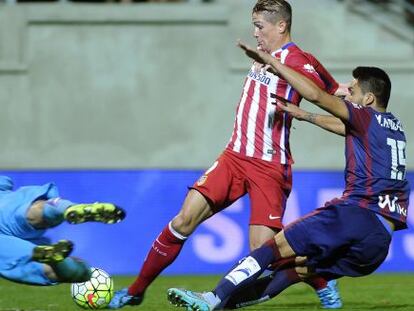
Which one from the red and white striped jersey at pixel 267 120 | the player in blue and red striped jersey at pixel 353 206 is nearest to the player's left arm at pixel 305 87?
the player in blue and red striped jersey at pixel 353 206

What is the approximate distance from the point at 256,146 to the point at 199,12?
28.1ft

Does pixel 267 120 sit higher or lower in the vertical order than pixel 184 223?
higher

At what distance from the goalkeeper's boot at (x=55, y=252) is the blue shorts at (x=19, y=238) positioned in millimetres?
164

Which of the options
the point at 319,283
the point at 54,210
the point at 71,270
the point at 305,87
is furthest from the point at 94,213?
the point at 319,283

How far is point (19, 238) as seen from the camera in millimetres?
7578

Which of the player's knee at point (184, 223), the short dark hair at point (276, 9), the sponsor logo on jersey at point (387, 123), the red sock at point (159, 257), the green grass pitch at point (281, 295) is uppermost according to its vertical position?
the short dark hair at point (276, 9)

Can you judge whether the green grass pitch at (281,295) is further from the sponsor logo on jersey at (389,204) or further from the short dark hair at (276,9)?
the short dark hair at (276,9)

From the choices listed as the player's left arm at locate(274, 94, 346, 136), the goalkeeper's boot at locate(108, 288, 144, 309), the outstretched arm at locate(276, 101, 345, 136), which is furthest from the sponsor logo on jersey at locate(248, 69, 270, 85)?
the goalkeeper's boot at locate(108, 288, 144, 309)

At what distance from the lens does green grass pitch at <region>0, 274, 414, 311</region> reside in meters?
8.94

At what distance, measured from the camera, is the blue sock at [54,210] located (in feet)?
23.9

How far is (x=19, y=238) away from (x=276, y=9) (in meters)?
2.67

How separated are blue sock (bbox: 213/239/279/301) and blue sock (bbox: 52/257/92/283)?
0.94m

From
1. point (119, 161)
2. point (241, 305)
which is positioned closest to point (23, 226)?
point (241, 305)

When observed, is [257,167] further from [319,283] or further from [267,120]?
[319,283]
